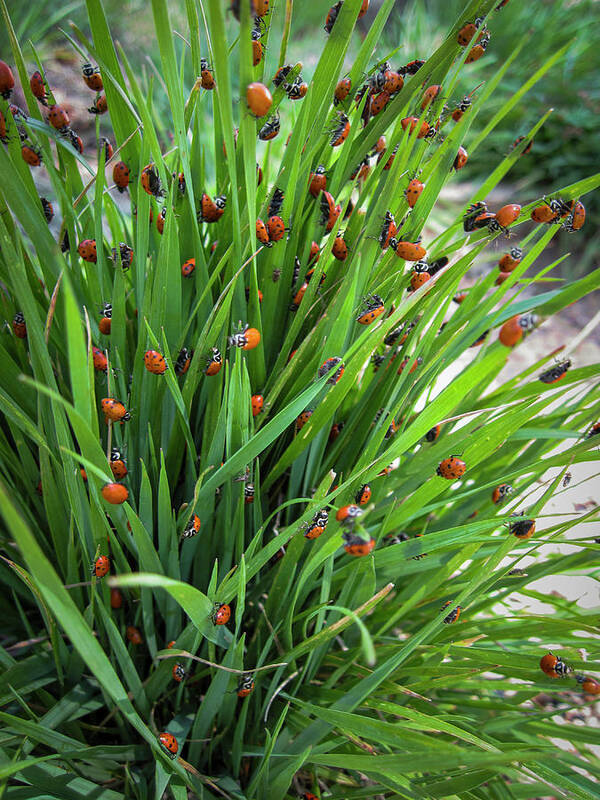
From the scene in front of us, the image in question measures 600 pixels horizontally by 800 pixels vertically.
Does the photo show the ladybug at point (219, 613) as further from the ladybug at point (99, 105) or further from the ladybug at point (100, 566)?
the ladybug at point (99, 105)

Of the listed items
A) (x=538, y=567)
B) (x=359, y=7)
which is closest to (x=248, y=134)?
→ (x=359, y=7)

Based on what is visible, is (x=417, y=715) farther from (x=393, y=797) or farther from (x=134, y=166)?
(x=134, y=166)

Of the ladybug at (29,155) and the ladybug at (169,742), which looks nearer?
the ladybug at (169,742)

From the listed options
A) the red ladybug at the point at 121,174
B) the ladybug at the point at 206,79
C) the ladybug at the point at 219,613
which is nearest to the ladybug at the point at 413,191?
the ladybug at the point at 206,79

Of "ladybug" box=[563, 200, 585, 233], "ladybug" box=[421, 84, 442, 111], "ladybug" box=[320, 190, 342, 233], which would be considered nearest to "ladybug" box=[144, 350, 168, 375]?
"ladybug" box=[320, 190, 342, 233]

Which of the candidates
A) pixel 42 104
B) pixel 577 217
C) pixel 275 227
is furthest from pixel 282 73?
pixel 577 217

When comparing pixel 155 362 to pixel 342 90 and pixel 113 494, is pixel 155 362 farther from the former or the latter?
pixel 342 90

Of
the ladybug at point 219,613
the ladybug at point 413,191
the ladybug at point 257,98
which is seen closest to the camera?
the ladybug at point 257,98
